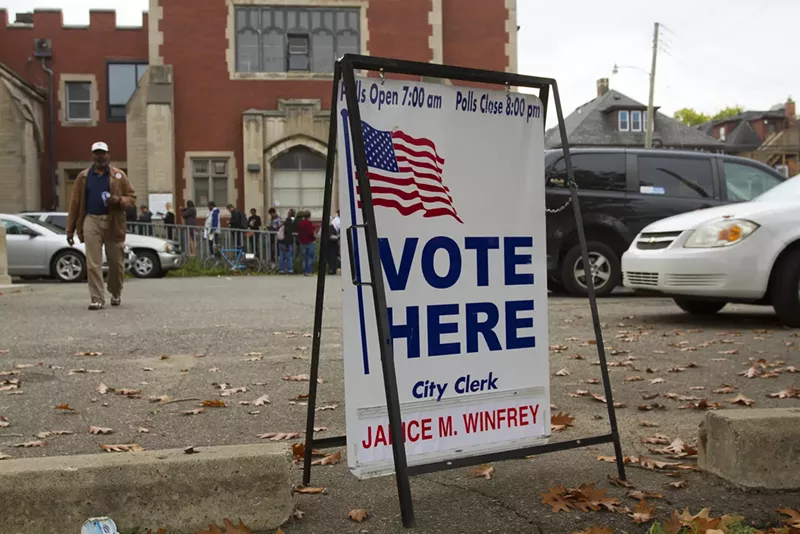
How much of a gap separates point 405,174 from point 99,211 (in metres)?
8.63

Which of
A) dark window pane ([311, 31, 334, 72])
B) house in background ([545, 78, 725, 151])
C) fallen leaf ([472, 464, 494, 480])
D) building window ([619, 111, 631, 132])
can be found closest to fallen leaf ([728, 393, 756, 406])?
fallen leaf ([472, 464, 494, 480])

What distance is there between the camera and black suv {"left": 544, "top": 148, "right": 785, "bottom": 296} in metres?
12.7

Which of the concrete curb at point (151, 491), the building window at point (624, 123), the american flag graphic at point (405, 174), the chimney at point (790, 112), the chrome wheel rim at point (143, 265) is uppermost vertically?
the chimney at point (790, 112)

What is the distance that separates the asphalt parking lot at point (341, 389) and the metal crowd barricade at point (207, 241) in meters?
13.6

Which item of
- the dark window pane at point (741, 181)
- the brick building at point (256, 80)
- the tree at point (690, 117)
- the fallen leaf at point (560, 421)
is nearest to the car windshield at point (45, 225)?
the brick building at point (256, 80)

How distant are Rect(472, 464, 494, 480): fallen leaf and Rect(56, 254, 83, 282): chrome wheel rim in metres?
17.8

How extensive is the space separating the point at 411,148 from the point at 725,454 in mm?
1771

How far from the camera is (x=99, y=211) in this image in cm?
1123

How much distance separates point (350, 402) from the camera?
3.28 metres

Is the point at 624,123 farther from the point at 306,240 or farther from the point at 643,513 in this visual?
the point at 643,513

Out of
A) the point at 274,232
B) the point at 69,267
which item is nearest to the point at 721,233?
the point at 69,267

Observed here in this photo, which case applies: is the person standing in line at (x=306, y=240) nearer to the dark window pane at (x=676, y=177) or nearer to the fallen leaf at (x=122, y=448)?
the dark window pane at (x=676, y=177)

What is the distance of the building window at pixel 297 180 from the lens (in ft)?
98.1

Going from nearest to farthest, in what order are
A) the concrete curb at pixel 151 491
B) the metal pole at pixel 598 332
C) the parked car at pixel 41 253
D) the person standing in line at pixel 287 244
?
the concrete curb at pixel 151 491 < the metal pole at pixel 598 332 < the parked car at pixel 41 253 < the person standing in line at pixel 287 244
